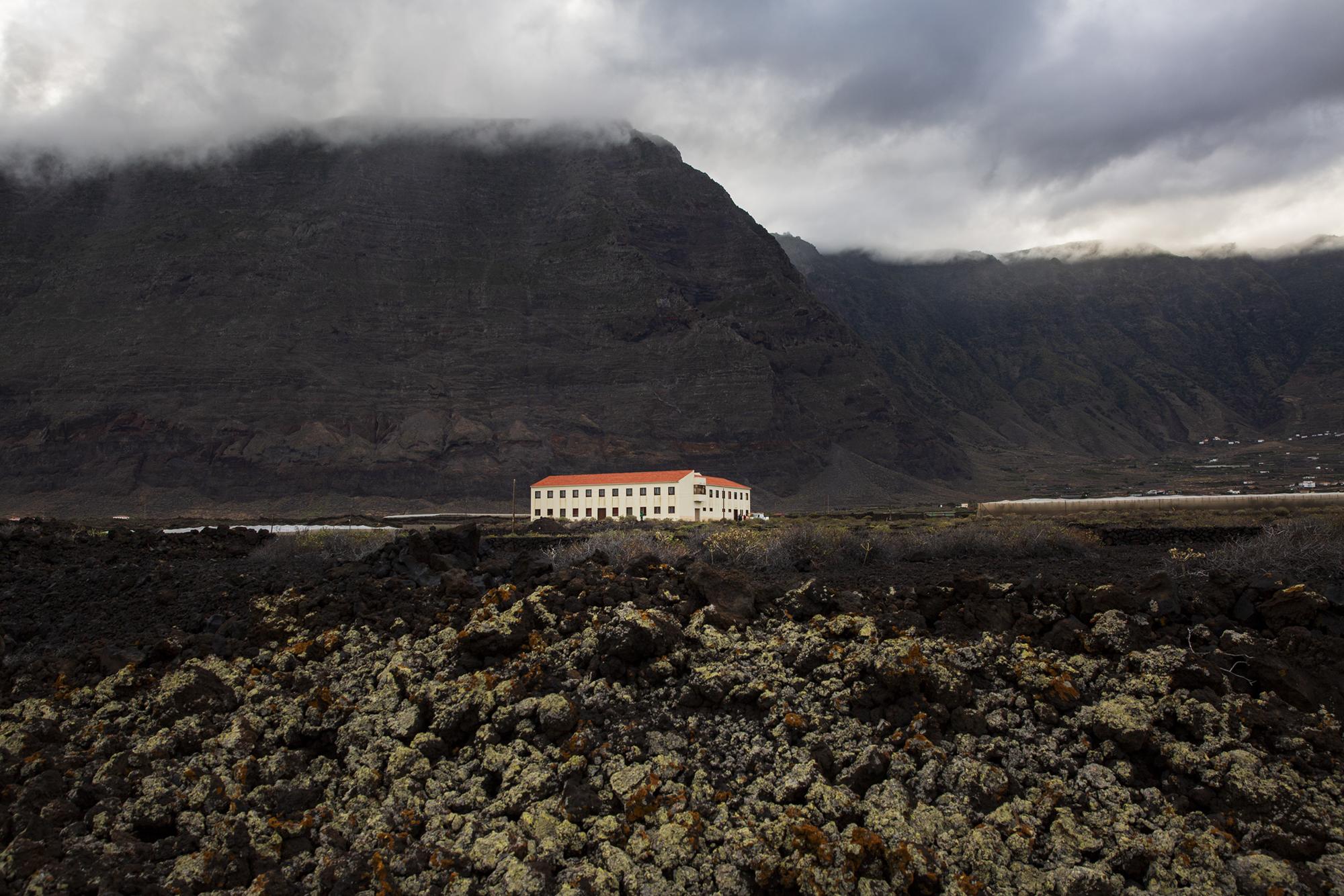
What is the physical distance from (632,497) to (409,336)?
5560 cm

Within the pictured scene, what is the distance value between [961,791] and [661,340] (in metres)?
107

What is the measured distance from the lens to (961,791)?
6578 mm

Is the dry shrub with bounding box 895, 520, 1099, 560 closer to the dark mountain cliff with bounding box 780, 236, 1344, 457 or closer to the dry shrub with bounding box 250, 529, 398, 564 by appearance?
the dry shrub with bounding box 250, 529, 398, 564

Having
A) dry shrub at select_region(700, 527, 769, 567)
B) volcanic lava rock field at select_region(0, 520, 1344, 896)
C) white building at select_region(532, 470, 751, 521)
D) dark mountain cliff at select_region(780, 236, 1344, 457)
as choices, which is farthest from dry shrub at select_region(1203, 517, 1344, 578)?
dark mountain cliff at select_region(780, 236, 1344, 457)

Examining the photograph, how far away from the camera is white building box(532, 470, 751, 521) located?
62156 mm

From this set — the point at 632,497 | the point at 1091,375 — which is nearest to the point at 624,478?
the point at 632,497

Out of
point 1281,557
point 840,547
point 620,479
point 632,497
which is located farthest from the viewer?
point 620,479

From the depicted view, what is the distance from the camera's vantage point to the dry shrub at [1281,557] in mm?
12203

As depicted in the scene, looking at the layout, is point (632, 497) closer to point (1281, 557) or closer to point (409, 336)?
point (1281, 557)

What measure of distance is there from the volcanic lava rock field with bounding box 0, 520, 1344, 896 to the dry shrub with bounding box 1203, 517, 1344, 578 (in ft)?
12.8

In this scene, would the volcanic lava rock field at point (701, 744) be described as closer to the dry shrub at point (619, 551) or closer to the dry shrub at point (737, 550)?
the dry shrub at point (619, 551)

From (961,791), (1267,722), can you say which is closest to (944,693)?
(961,791)

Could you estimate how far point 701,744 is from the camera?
7.38 m

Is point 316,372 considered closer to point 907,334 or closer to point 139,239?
point 139,239
